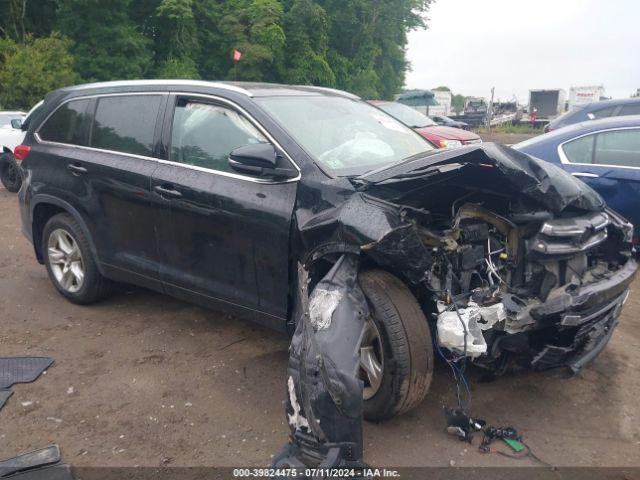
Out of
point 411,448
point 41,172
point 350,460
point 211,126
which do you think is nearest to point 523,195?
point 411,448

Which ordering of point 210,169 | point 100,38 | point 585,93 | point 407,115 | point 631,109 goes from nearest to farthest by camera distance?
point 210,169
point 631,109
point 407,115
point 100,38
point 585,93

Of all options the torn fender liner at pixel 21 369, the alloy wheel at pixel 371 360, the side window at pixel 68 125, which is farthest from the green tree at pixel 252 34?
the alloy wheel at pixel 371 360

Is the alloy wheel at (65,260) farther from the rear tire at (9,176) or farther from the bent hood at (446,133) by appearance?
the rear tire at (9,176)

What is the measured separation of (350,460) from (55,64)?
21147 mm

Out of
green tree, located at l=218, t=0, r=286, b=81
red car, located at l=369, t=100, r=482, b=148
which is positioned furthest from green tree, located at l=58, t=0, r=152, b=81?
red car, located at l=369, t=100, r=482, b=148

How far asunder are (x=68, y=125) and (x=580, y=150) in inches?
198

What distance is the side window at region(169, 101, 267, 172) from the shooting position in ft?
12.4

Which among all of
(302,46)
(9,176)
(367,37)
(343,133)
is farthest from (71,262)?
(367,37)

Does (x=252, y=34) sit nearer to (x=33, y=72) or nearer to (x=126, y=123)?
(x=33, y=72)

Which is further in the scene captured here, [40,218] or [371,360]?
[40,218]

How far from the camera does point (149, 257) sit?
4.25m

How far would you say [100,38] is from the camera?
23.1 meters

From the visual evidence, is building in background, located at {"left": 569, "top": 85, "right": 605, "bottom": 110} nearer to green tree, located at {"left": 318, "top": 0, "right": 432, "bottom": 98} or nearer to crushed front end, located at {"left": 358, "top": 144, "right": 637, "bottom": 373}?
green tree, located at {"left": 318, "top": 0, "right": 432, "bottom": 98}

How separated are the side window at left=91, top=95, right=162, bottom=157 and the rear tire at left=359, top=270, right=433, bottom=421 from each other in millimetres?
2158
